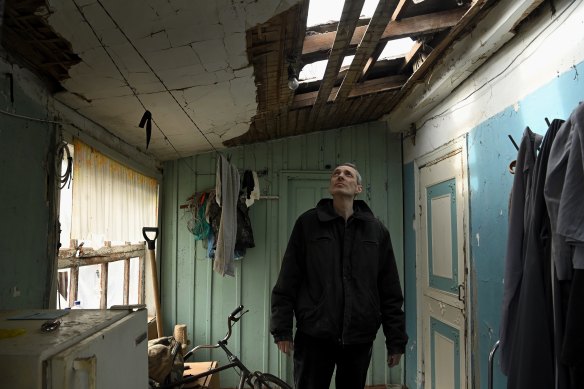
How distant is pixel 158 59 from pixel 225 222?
5.30ft

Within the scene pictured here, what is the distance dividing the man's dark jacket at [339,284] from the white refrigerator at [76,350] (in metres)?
0.85

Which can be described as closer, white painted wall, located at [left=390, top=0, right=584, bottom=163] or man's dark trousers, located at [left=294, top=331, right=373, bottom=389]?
white painted wall, located at [left=390, top=0, right=584, bottom=163]

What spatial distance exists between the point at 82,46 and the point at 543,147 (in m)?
1.75

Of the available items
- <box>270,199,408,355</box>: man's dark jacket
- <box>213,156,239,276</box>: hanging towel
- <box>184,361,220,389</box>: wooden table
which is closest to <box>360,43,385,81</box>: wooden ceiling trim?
<box>270,199,408,355</box>: man's dark jacket

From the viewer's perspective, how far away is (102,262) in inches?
102

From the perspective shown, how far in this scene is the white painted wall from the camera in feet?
5.33

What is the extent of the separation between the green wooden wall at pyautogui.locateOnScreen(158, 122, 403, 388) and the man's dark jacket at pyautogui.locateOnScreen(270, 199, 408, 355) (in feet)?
5.59

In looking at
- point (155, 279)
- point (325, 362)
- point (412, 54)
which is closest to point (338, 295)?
point (325, 362)

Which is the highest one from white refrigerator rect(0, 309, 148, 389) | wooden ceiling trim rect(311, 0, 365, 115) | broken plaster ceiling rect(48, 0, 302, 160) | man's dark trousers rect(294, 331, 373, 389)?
wooden ceiling trim rect(311, 0, 365, 115)

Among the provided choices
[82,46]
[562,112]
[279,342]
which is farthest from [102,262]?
[562,112]

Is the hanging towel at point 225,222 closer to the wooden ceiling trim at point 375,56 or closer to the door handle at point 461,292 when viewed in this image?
the wooden ceiling trim at point 375,56

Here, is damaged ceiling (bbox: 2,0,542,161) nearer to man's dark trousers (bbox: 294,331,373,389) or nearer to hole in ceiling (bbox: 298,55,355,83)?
hole in ceiling (bbox: 298,55,355,83)

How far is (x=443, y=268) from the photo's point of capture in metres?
2.88

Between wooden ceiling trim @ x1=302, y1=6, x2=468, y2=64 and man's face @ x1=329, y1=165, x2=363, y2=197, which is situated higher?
wooden ceiling trim @ x1=302, y1=6, x2=468, y2=64
